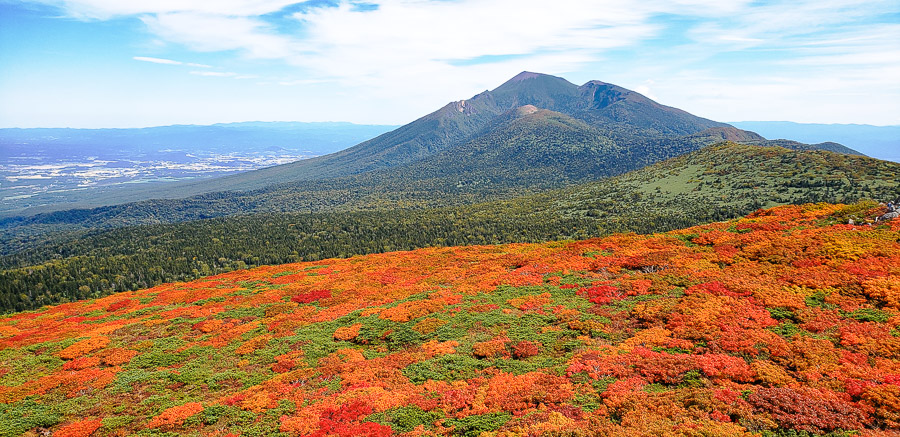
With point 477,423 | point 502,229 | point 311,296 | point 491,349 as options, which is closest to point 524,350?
point 491,349

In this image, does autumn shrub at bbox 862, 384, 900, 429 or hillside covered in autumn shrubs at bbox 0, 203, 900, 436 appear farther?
hillside covered in autumn shrubs at bbox 0, 203, 900, 436

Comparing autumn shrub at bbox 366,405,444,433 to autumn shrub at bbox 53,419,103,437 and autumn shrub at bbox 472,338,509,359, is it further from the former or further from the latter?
autumn shrub at bbox 53,419,103,437

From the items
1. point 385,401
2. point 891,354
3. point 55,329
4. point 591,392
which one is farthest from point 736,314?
point 55,329

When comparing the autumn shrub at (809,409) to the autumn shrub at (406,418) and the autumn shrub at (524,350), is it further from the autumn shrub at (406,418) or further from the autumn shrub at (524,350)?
the autumn shrub at (406,418)

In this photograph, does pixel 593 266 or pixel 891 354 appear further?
pixel 593 266

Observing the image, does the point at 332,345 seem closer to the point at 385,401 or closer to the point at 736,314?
the point at 385,401

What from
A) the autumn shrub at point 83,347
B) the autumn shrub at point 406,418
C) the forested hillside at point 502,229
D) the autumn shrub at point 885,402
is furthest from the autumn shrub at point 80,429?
the forested hillside at point 502,229

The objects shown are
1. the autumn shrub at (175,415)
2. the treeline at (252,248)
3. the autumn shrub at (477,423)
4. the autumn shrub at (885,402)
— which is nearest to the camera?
the autumn shrub at (885,402)

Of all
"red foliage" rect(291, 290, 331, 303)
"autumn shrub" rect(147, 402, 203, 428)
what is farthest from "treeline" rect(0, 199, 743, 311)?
"autumn shrub" rect(147, 402, 203, 428)

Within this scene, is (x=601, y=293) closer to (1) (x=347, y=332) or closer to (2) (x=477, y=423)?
(2) (x=477, y=423)
